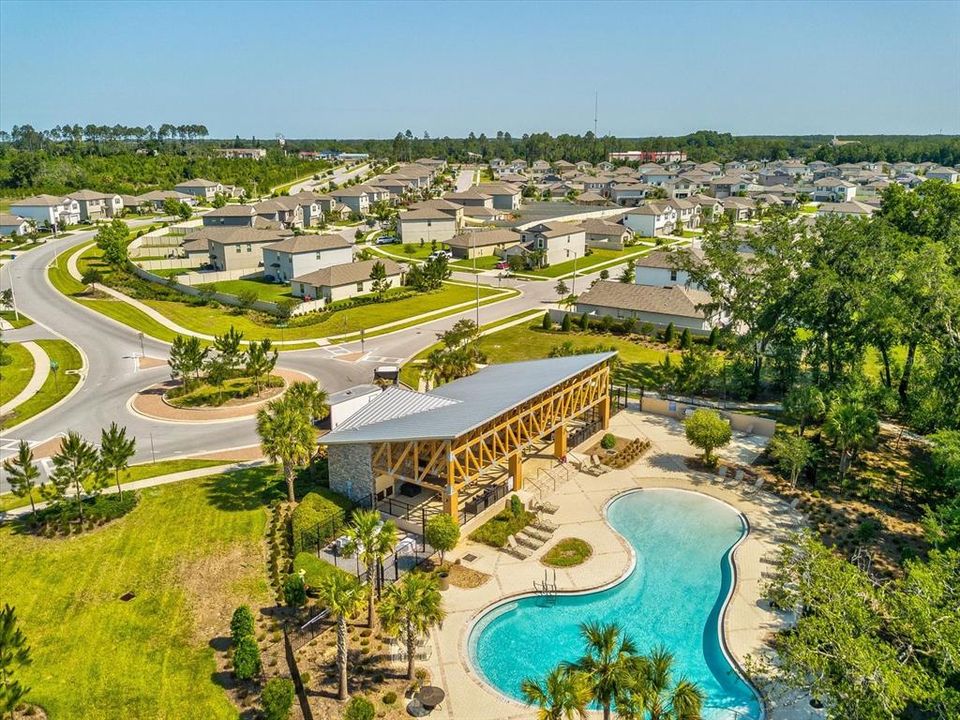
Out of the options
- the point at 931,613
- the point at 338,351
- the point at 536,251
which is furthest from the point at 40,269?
the point at 931,613

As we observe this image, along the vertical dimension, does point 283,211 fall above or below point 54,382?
above

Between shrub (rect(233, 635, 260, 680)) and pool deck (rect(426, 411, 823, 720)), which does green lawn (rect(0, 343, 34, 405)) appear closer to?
shrub (rect(233, 635, 260, 680))

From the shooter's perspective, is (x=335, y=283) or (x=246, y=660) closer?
(x=246, y=660)

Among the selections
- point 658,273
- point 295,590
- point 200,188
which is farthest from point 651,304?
point 200,188

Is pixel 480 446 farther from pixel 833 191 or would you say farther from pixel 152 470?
pixel 833 191

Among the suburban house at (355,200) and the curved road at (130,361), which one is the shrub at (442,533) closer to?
the curved road at (130,361)

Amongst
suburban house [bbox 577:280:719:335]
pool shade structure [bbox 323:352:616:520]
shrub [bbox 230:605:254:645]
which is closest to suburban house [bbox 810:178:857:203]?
suburban house [bbox 577:280:719:335]

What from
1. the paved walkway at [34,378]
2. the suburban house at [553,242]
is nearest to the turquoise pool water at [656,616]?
the paved walkway at [34,378]
